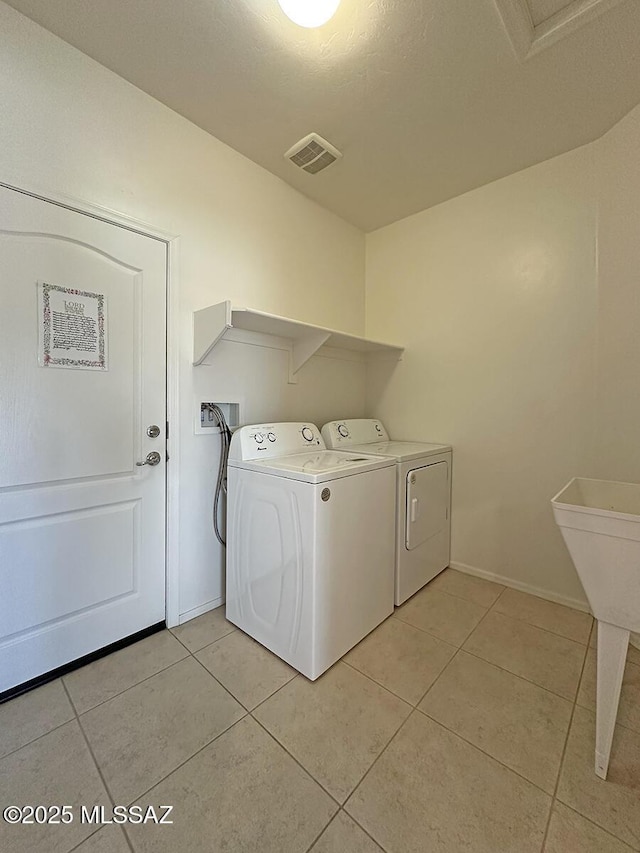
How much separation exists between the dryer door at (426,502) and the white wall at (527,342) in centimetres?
18

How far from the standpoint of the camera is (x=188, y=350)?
1.84 m

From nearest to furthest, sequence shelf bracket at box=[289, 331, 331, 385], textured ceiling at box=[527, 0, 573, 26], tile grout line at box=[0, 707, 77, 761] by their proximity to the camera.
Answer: tile grout line at box=[0, 707, 77, 761]
textured ceiling at box=[527, 0, 573, 26]
shelf bracket at box=[289, 331, 331, 385]

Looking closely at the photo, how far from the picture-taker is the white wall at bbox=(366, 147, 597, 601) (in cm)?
200

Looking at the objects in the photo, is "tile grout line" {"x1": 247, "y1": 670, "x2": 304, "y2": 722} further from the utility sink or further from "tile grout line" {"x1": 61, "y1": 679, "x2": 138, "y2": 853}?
the utility sink

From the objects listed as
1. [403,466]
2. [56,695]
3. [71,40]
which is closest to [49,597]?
[56,695]

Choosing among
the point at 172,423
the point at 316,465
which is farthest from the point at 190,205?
the point at 316,465

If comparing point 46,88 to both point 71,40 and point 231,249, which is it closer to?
point 71,40

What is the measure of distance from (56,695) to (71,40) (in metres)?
2.70

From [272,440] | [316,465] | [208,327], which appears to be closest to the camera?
[316,465]

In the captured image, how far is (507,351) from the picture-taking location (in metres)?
2.24

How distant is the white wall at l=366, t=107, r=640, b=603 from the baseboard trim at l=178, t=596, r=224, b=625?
1686 mm

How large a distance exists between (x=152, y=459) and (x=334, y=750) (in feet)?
4.64

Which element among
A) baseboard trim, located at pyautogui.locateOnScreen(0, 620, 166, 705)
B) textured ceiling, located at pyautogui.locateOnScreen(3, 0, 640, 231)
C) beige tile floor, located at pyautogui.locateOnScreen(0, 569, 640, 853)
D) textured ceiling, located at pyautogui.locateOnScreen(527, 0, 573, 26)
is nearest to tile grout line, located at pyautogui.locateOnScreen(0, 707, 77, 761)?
beige tile floor, located at pyautogui.locateOnScreen(0, 569, 640, 853)

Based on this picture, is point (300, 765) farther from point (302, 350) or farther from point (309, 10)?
point (309, 10)
